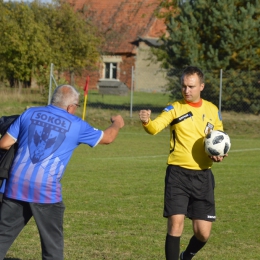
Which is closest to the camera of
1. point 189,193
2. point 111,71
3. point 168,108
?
point 189,193

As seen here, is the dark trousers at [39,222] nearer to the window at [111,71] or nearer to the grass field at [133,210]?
the grass field at [133,210]

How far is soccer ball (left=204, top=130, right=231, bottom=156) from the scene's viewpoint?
663 cm

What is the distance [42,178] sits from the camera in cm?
564

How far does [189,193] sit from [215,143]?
557mm

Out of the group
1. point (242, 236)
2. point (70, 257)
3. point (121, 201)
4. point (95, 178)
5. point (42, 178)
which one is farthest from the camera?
point (95, 178)

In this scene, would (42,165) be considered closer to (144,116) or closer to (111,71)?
(144,116)

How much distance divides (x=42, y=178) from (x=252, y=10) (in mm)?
24094

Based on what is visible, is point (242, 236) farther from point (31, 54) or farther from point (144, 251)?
point (31, 54)

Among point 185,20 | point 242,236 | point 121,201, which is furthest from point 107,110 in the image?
point 242,236

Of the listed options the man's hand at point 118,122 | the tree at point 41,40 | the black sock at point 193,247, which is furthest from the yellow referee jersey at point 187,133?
the tree at point 41,40

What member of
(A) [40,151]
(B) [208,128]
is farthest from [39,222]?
(B) [208,128]

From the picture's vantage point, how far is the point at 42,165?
5.62 metres

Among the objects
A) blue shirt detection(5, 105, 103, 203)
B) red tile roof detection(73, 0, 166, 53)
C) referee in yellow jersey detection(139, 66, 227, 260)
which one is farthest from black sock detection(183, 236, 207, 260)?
red tile roof detection(73, 0, 166, 53)

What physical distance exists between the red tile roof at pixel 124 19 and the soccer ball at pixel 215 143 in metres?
46.5
